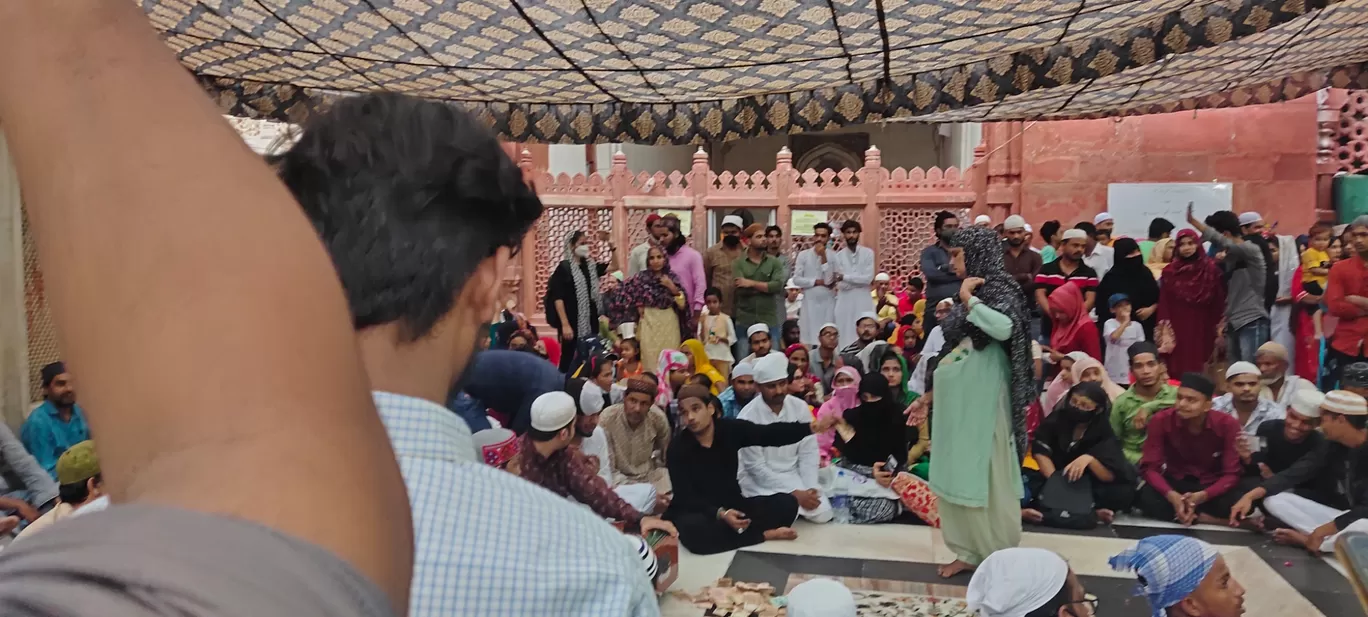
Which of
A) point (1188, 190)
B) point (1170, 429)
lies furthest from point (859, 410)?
point (1188, 190)

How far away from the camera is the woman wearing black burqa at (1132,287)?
5.39 m

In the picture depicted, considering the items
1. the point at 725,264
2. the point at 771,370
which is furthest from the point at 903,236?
the point at 771,370

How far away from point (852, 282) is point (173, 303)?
21.0 feet

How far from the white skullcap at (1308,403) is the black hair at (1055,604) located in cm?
190

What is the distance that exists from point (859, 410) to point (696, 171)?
14.6ft

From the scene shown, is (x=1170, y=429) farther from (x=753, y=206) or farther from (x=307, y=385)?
(x=753, y=206)

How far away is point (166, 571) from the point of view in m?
0.23

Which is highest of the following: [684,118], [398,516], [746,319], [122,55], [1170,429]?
[684,118]

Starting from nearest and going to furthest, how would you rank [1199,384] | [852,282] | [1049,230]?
[1199,384], [852,282], [1049,230]

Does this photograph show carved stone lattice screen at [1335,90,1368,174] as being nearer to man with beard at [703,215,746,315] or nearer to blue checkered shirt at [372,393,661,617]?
man with beard at [703,215,746,315]

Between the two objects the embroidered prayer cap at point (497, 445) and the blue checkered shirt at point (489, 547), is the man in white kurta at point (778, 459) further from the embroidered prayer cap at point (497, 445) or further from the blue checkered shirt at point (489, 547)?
the blue checkered shirt at point (489, 547)

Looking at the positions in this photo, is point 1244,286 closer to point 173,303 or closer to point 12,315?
point 173,303

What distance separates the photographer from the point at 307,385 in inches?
10.8

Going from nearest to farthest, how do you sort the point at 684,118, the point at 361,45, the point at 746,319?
the point at 361,45, the point at 684,118, the point at 746,319
